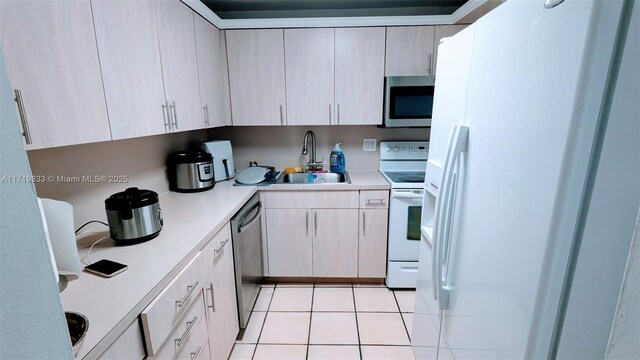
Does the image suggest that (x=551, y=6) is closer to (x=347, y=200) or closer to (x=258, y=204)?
(x=347, y=200)

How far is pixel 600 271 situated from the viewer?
0.58 m

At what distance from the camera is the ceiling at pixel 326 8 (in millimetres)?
2359

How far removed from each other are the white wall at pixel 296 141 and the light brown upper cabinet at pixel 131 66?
1.25 metres

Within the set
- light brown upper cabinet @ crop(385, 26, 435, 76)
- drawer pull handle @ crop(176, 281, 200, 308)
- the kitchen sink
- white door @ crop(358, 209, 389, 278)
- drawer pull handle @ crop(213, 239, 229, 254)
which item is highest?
light brown upper cabinet @ crop(385, 26, 435, 76)

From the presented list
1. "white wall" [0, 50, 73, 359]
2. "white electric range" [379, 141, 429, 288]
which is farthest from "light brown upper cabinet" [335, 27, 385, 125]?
"white wall" [0, 50, 73, 359]

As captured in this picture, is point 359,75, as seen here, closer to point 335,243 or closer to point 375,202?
point 375,202

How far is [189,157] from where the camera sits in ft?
6.63

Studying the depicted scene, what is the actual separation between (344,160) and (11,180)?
7.79 feet

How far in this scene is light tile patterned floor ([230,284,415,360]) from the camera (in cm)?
177

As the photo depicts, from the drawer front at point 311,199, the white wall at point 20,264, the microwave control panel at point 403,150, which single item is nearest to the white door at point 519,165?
the white wall at point 20,264

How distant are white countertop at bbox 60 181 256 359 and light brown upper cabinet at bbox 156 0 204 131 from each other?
1.84 feet

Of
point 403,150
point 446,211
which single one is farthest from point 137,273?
point 403,150

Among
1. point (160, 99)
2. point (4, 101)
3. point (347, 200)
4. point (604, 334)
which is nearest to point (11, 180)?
point (4, 101)

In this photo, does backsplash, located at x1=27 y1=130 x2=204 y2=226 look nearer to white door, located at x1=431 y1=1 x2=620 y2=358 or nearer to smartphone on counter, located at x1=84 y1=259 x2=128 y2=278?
smartphone on counter, located at x1=84 y1=259 x2=128 y2=278
